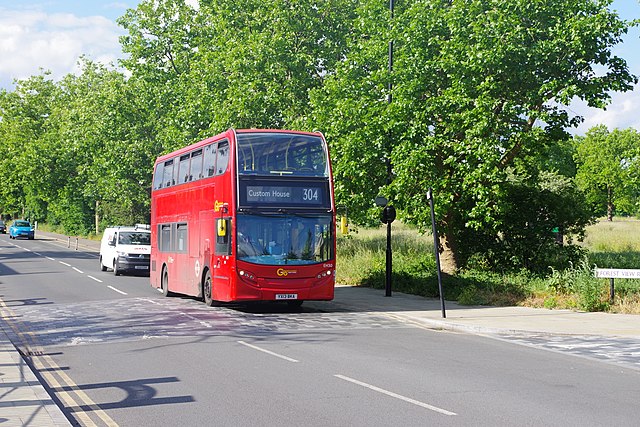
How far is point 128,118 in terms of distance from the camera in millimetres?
50562

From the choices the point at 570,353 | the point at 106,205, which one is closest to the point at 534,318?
the point at 570,353

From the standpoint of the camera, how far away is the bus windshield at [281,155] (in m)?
19.8

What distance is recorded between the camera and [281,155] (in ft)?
65.9

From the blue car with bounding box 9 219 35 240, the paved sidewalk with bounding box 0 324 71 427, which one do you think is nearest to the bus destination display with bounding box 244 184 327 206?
the paved sidewalk with bounding box 0 324 71 427

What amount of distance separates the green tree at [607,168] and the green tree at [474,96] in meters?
65.3

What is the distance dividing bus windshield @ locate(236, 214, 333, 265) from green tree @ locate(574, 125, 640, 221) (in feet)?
234

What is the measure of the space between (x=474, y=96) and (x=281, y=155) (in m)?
7.00

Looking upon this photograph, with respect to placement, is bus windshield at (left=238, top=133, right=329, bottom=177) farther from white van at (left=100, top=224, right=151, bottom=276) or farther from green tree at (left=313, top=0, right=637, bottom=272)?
white van at (left=100, top=224, right=151, bottom=276)

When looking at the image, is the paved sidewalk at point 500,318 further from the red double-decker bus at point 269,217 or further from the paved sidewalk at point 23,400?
the paved sidewalk at point 23,400

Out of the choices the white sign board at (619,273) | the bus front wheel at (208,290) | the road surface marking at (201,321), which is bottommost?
the road surface marking at (201,321)

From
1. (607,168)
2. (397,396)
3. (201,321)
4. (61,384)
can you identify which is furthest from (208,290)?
(607,168)

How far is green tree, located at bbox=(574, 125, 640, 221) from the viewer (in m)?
89.1

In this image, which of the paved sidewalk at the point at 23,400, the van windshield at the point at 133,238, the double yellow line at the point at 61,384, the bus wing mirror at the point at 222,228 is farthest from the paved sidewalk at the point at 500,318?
the van windshield at the point at 133,238

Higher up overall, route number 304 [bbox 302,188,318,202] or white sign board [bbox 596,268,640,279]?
route number 304 [bbox 302,188,318,202]
